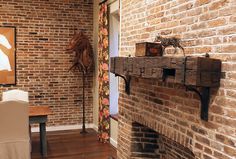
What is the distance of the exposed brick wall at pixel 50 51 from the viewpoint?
5.80 m

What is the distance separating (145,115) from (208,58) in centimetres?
123

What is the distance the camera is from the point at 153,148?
11.1 feet

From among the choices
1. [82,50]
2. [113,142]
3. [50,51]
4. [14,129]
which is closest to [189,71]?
[14,129]

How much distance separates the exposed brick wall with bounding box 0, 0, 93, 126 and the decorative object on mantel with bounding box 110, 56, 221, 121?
12.5 ft

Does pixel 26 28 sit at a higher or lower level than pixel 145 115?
higher

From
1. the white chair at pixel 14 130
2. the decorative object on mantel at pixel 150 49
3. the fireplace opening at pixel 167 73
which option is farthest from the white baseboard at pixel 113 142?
the fireplace opening at pixel 167 73

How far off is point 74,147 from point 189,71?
11.7 ft

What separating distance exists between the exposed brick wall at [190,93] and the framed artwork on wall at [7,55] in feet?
10.5

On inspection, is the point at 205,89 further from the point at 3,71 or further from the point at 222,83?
the point at 3,71

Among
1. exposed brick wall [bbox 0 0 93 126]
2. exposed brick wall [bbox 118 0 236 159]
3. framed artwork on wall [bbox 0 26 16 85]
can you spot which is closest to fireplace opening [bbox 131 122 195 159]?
exposed brick wall [bbox 118 0 236 159]

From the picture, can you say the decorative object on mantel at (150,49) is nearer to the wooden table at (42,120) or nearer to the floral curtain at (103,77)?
the wooden table at (42,120)

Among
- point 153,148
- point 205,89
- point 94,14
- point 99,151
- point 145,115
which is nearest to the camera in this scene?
point 205,89

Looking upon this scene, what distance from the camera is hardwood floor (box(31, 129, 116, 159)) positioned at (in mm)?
4651

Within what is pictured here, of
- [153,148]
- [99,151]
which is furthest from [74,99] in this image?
[153,148]
